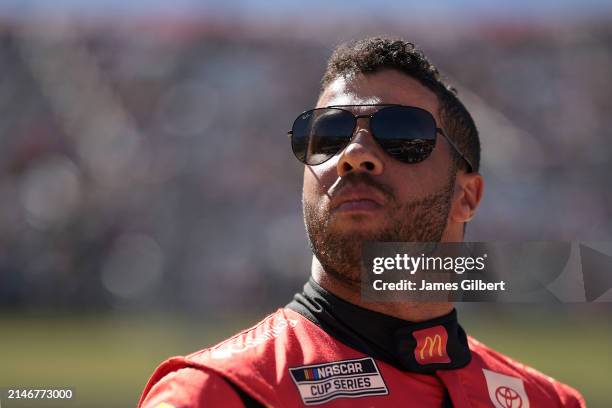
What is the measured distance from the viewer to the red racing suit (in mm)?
2033

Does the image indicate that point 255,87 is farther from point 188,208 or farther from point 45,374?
point 45,374

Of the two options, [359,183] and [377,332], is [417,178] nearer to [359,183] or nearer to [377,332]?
[359,183]

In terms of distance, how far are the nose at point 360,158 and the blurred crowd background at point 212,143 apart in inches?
331

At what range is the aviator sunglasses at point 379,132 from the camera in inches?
97.7

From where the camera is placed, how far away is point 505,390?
8.57 feet

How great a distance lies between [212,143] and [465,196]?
1124 centimetres

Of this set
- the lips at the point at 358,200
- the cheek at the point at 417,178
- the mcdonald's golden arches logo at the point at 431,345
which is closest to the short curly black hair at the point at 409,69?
the cheek at the point at 417,178

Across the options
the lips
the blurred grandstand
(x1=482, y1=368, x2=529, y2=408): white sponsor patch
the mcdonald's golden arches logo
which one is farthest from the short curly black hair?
the blurred grandstand

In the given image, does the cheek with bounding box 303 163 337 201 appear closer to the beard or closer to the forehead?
the beard

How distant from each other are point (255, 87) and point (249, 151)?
1.44 metres

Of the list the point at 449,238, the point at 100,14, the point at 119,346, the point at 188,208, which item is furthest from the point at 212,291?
the point at 449,238

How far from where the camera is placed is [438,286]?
262cm

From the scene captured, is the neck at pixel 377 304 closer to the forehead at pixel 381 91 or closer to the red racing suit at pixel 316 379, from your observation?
the red racing suit at pixel 316 379

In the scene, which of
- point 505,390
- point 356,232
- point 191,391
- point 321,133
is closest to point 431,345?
point 505,390
